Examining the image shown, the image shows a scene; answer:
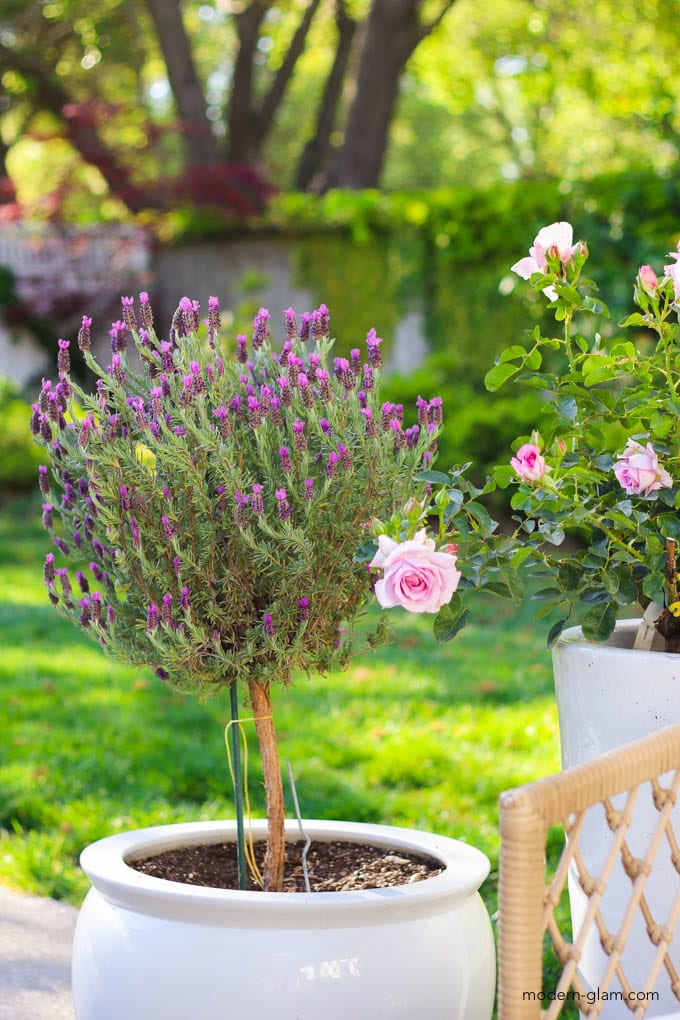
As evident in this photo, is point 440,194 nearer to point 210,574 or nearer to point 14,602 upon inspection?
point 14,602

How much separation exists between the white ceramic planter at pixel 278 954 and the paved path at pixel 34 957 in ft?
1.95

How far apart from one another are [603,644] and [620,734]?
21 centimetres

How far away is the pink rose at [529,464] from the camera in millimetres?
1836

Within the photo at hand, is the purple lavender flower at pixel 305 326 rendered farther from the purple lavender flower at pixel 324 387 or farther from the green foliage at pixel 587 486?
the green foliage at pixel 587 486

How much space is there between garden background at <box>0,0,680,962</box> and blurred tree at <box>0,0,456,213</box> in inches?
1.8

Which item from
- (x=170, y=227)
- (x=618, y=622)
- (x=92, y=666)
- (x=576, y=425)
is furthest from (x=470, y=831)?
(x=170, y=227)

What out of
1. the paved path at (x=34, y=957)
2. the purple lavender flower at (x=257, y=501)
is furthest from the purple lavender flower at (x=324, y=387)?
the paved path at (x=34, y=957)

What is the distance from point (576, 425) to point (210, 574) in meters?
0.68

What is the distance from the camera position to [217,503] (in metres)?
2.00

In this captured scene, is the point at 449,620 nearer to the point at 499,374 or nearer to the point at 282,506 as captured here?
the point at 282,506

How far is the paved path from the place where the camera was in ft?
7.73

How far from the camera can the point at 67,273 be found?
13961mm

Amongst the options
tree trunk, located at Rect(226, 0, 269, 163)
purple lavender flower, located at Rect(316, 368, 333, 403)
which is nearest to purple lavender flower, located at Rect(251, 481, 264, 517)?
purple lavender flower, located at Rect(316, 368, 333, 403)

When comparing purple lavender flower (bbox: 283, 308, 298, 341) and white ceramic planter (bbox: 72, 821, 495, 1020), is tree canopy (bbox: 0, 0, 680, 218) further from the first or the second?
white ceramic planter (bbox: 72, 821, 495, 1020)
